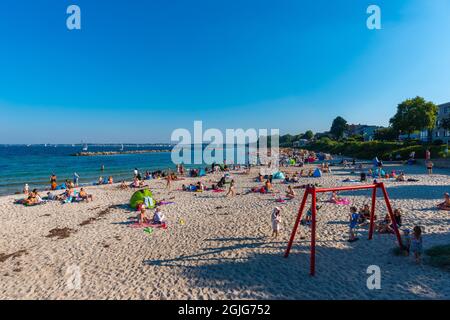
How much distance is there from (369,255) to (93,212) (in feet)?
46.4

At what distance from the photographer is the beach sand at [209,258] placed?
640 cm

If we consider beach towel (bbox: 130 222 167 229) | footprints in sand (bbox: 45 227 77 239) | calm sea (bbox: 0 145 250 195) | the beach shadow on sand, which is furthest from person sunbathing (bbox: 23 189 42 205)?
the beach shadow on sand

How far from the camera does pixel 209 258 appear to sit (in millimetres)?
8305

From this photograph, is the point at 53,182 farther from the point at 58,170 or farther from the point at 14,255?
the point at 58,170

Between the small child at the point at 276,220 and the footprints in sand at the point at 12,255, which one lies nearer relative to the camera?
the footprints in sand at the point at 12,255

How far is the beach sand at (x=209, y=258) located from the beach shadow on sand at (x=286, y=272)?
0.03m

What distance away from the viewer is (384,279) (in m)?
6.56

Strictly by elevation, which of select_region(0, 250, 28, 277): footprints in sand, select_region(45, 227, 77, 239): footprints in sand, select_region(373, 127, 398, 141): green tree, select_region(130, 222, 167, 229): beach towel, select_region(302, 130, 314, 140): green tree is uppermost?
select_region(302, 130, 314, 140): green tree

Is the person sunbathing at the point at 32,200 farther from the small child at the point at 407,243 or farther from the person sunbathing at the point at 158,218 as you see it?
the small child at the point at 407,243

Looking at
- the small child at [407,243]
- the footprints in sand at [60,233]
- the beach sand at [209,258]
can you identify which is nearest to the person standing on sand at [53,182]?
the beach sand at [209,258]

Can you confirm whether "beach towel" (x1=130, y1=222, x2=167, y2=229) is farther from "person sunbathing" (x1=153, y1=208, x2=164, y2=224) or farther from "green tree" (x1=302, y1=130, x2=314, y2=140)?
"green tree" (x1=302, y1=130, x2=314, y2=140)

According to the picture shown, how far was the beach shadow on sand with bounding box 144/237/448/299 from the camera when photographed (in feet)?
20.0

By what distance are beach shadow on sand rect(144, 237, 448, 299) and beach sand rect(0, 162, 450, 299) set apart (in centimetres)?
3

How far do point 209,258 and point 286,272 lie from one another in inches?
98.5
